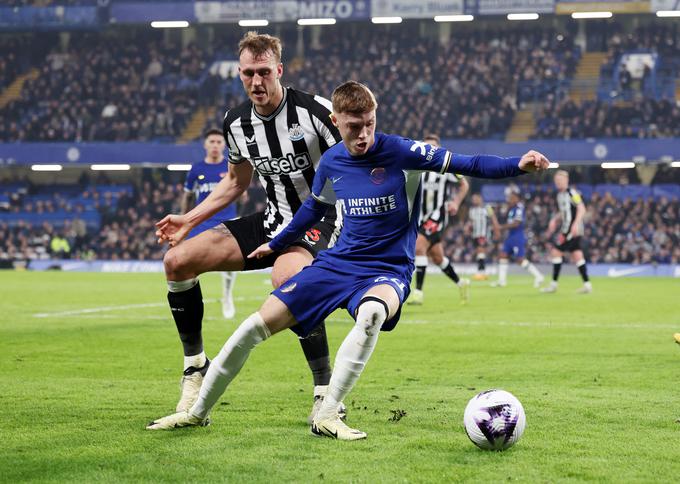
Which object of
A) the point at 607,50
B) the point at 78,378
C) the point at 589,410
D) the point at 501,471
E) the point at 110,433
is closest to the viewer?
the point at 501,471

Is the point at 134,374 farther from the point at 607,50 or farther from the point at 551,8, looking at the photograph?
the point at 607,50

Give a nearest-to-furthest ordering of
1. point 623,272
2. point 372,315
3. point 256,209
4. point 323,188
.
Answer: point 372,315 < point 323,188 < point 623,272 < point 256,209

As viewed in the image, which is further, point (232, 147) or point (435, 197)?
point (435, 197)

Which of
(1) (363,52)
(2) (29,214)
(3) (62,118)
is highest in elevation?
(1) (363,52)

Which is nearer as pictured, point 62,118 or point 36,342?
point 36,342

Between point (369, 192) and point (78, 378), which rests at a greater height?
point (369, 192)

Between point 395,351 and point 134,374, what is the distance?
2791 mm

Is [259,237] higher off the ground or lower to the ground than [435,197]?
higher

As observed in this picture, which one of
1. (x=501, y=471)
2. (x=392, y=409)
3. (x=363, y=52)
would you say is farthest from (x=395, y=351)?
(x=363, y=52)

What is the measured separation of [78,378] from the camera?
7.49 m

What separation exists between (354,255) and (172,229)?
3.98 feet

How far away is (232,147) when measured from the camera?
245 inches

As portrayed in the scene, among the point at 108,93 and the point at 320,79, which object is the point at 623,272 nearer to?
the point at 320,79

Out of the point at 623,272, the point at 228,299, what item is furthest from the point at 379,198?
the point at 623,272
